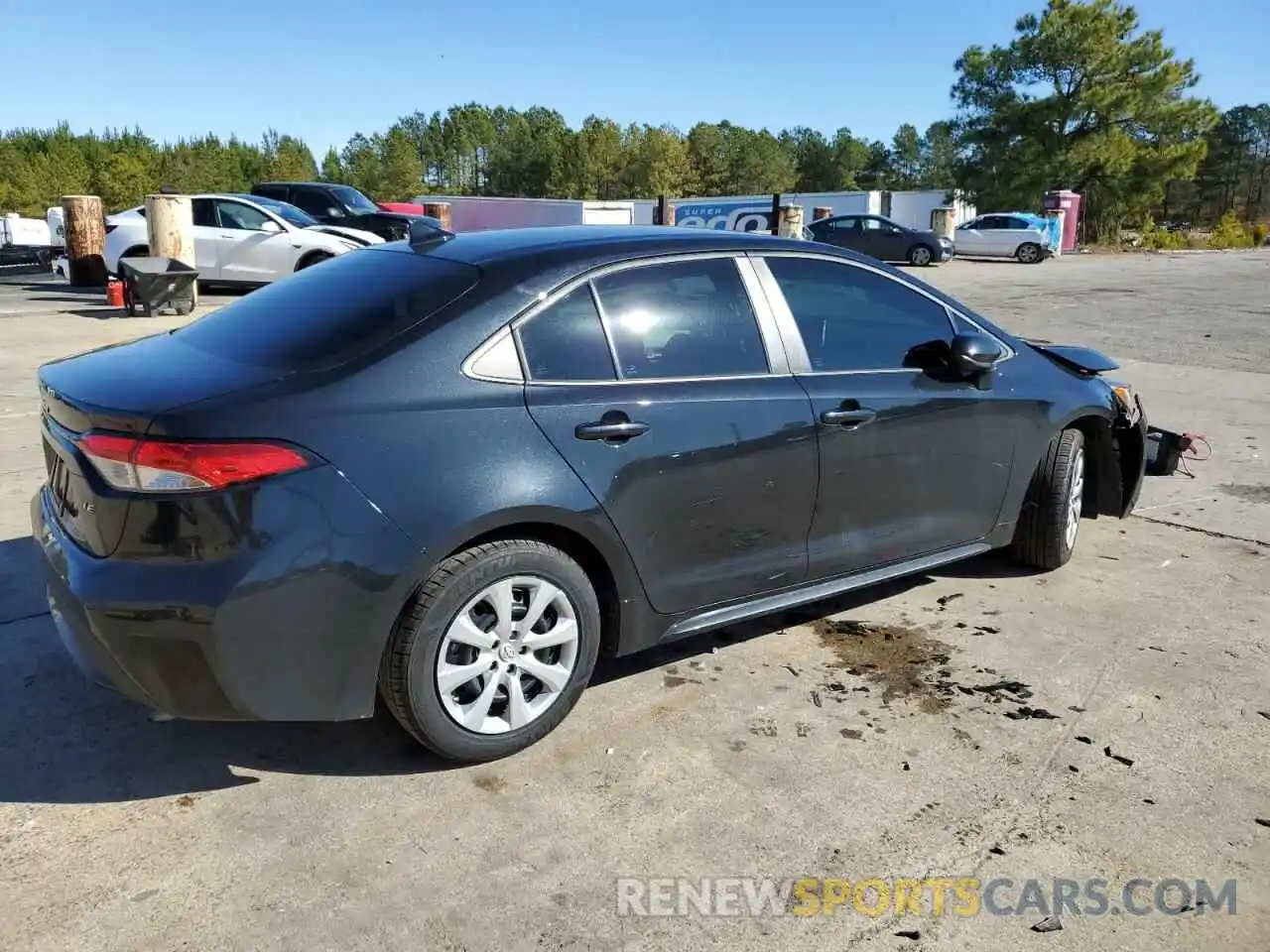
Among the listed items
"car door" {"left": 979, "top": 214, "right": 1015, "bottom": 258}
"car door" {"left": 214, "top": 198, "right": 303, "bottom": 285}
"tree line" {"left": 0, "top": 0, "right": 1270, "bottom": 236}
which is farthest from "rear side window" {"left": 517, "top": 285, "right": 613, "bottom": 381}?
"tree line" {"left": 0, "top": 0, "right": 1270, "bottom": 236}

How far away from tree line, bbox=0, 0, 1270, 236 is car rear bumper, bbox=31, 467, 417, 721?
54.6 meters

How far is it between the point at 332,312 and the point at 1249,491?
5746 mm

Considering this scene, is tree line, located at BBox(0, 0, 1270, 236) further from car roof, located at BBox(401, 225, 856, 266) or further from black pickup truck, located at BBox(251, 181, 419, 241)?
car roof, located at BBox(401, 225, 856, 266)

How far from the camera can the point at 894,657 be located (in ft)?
12.9

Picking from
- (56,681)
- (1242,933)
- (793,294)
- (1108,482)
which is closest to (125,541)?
(56,681)

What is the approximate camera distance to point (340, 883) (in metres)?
2.58

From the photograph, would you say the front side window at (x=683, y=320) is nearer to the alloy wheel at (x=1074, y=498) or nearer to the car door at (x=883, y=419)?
the car door at (x=883, y=419)

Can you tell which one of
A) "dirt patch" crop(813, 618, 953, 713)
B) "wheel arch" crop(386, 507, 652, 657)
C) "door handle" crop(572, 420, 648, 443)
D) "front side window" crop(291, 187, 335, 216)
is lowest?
"dirt patch" crop(813, 618, 953, 713)

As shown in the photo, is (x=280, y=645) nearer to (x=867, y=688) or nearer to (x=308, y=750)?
(x=308, y=750)

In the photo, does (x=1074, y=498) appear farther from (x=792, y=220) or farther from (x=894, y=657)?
(x=792, y=220)

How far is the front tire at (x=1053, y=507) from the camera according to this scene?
4625 mm

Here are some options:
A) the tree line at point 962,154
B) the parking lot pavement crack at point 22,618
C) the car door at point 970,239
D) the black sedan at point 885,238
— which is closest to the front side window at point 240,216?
the parking lot pavement crack at point 22,618

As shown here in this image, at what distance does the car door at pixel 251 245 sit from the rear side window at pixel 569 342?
13.3 metres

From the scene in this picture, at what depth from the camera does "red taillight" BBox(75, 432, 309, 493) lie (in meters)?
2.62
